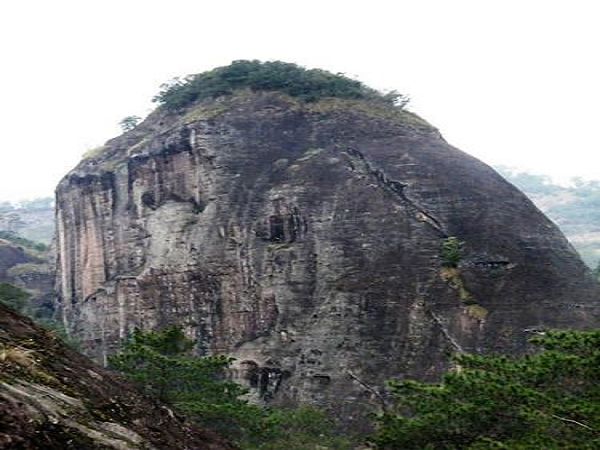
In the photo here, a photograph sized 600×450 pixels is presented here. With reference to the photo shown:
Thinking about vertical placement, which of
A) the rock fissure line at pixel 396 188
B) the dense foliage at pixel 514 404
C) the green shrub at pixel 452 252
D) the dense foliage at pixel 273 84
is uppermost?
the dense foliage at pixel 273 84

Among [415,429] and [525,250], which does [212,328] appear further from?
[415,429]

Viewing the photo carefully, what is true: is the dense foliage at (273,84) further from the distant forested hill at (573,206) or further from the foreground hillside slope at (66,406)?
the distant forested hill at (573,206)

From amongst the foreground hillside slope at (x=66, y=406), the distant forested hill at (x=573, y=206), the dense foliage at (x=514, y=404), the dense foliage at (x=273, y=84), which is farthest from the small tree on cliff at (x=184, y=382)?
the distant forested hill at (x=573, y=206)

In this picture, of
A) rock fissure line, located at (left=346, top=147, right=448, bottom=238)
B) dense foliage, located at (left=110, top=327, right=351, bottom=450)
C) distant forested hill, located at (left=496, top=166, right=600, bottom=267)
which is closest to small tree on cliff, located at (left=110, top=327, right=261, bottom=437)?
dense foliage, located at (left=110, top=327, right=351, bottom=450)

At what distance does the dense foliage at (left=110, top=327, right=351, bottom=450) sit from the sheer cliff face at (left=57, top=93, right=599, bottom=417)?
547 cm

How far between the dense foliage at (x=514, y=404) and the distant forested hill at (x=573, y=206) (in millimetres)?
90992

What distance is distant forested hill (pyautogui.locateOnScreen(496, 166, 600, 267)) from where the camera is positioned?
117 m

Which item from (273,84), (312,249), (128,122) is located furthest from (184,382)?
(128,122)

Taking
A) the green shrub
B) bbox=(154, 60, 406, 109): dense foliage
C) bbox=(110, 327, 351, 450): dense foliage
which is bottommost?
bbox=(110, 327, 351, 450): dense foliage

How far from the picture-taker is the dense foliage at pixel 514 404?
12352mm

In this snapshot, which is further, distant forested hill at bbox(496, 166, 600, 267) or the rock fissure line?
distant forested hill at bbox(496, 166, 600, 267)

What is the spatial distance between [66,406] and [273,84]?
35.6m

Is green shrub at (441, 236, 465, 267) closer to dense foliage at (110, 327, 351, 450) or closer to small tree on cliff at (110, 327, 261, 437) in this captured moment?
dense foliage at (110, 327, 351, 450)

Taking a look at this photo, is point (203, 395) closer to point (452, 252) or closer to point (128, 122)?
point (452, 252)
